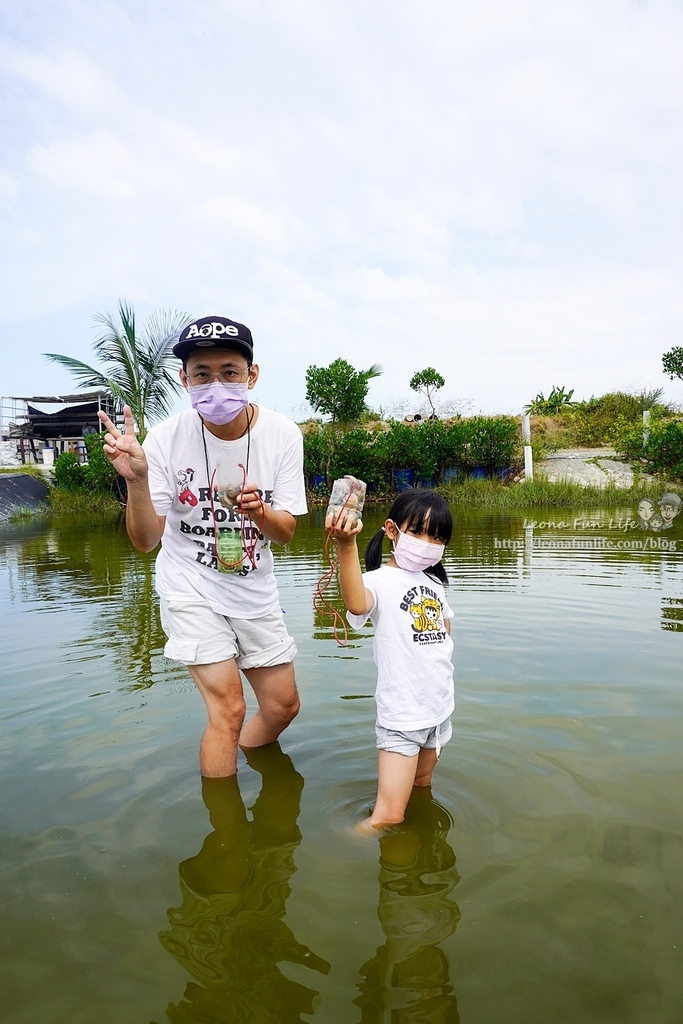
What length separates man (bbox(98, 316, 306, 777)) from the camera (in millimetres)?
3148

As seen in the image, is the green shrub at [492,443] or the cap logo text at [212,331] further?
the green shrub at [492,443]

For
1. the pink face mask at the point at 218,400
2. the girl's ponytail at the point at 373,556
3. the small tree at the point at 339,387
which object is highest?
the small tree at the point at 339,387

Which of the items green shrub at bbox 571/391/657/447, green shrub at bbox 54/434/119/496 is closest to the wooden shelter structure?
green shrub at bbox 54/434/119/496

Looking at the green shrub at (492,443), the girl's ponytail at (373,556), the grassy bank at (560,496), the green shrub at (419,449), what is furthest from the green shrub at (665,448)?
the girl's ponytail at (373,556)

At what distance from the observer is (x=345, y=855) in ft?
8.85

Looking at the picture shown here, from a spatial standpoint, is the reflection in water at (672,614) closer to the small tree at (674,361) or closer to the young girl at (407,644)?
the young girl at (407,644)

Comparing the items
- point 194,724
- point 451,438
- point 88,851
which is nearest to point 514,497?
point 451,438

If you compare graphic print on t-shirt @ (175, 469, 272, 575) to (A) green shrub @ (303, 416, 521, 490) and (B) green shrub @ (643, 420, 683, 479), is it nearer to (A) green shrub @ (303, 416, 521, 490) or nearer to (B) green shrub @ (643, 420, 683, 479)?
(B) green shrub @ (643, 420, 683, 479)

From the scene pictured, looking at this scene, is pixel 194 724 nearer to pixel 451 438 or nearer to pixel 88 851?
pixel 88 851

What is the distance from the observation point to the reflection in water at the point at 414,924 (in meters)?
1.95

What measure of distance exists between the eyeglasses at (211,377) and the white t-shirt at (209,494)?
0.24m

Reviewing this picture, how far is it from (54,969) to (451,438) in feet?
78.9

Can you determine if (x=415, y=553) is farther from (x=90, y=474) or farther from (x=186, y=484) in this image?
(x=90, y=474)

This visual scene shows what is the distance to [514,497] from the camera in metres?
21.6
